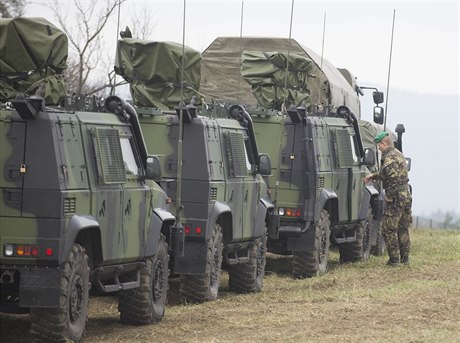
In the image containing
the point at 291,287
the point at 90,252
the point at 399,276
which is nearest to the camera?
the point at 90,252

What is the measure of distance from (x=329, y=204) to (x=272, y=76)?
101 inches

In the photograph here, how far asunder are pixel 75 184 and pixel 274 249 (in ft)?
31.2

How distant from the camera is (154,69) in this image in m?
18.6

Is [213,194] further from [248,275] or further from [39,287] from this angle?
[39,287]

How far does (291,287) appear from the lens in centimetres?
2005

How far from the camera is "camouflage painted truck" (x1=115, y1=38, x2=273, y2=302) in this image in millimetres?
17109

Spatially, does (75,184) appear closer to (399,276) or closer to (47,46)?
(47,46)

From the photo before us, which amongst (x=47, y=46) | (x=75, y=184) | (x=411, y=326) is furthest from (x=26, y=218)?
(x=411, y=326)

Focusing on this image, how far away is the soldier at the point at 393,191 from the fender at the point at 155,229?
7.94m

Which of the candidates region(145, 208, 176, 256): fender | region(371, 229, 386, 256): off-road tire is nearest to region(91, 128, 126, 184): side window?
region(145, 208, 176, 256): fender

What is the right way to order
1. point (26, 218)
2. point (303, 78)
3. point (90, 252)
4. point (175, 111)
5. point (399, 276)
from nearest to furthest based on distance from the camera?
point (26, 218)
point (90, 252)
point (175, 111)
point (399, 276)
point (303, 78)

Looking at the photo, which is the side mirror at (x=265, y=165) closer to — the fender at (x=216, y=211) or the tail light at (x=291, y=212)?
the fender at (x=216, y=211)

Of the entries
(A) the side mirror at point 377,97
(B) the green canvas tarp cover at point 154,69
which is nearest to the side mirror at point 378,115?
(A) the side mirror at point 377,97

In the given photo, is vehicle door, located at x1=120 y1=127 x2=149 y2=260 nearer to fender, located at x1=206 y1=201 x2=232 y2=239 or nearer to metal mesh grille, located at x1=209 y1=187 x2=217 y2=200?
fender, located at x1=206 y1=201 x2=232 y2=239
